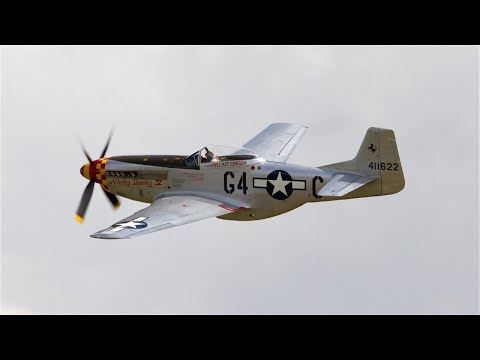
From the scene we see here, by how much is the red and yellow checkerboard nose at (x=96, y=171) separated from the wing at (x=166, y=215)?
5.82 feet

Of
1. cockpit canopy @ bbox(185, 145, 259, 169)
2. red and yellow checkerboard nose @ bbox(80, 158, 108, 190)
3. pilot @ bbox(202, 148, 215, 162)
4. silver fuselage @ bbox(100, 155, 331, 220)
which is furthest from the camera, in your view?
red and yellow checkerboard nose @ bbox(80, 158, 108, 190)

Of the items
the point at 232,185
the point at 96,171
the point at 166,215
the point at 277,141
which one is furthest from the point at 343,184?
the point at 96,171

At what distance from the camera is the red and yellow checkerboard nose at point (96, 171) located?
25.3 m

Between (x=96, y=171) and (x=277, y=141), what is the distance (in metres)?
4.55

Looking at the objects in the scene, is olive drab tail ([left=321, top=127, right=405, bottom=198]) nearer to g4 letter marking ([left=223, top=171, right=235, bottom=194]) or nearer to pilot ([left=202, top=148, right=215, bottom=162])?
g4 letter marking ([left=223, top=171, right=235, bottom=194])

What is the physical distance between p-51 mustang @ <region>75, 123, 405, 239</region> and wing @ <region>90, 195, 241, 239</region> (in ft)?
0.07

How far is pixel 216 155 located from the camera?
24203mm

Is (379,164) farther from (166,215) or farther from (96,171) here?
(96,171)

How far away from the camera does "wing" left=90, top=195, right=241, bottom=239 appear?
21.6 metres

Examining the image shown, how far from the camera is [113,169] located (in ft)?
82.4

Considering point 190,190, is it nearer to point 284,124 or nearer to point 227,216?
point 227,216

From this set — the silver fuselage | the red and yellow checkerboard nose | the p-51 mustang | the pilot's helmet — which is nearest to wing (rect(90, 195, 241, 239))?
the p-51 mustang

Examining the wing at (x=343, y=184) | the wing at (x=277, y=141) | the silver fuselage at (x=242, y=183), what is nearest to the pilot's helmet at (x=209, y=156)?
the silver fuselage at (x=242, y=183)

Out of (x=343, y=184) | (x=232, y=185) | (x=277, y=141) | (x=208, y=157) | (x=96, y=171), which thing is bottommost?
(x=343, y=184)
